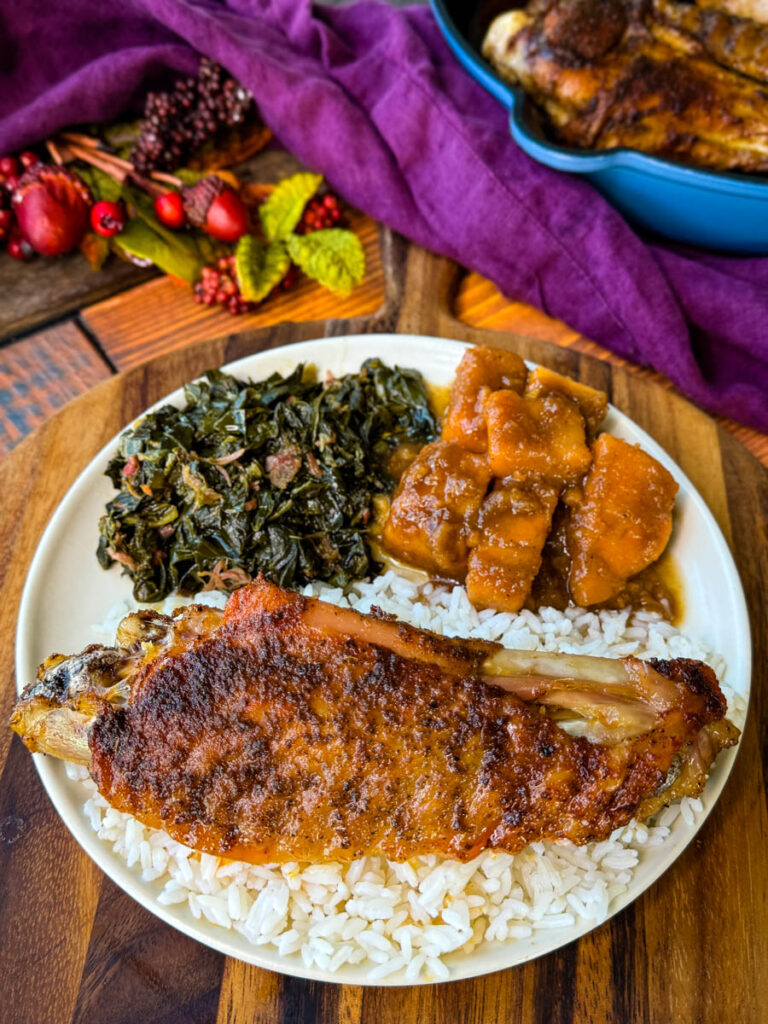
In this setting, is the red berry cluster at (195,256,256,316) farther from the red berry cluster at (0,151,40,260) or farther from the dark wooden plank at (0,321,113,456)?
the red berry cluster at (0,151,40,260)

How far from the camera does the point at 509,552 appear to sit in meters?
3.34

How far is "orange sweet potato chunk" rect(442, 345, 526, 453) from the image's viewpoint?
11.8 feet

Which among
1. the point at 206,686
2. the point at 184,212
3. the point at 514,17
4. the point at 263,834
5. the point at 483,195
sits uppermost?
the point at 514,17

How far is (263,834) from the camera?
253cm

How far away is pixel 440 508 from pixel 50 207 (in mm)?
2936

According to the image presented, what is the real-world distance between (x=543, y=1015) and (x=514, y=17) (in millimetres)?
4657

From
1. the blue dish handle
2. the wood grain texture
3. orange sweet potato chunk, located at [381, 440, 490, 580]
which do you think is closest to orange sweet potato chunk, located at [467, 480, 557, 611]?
orange sweet potato chunk, located at [381, 440, 490, 580]

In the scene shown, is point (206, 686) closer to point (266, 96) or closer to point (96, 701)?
point (96, 701)

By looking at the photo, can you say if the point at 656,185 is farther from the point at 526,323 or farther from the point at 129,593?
the point at 129,593

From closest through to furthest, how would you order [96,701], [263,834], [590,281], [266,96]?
1. [263,834]
2. [96,701]
3. [590,281]
4. [266,96]

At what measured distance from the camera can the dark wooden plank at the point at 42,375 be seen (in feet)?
14.4

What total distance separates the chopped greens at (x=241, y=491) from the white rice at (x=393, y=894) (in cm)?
104

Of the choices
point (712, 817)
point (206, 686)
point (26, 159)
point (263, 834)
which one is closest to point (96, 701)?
point (206, 686)

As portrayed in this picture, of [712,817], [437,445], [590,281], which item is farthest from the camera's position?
[590,281]
